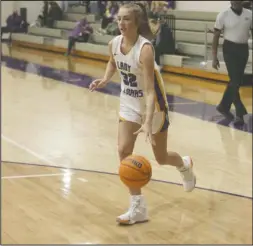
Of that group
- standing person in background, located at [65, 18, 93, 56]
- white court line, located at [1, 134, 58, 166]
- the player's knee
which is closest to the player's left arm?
the player's knee

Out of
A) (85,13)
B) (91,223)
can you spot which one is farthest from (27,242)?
(85,13)

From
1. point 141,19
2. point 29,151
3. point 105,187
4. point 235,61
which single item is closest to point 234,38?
point 235,61

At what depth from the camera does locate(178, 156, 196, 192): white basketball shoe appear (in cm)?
96

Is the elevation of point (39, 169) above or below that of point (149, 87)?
below

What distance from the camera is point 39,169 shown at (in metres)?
4.33

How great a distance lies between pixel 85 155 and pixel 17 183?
64cm

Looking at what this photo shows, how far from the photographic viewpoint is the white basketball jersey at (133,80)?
0.93 metres

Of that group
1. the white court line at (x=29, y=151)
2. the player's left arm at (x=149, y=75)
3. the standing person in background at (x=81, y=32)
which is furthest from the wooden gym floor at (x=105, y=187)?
the player's left arm at (x=149, y=75)

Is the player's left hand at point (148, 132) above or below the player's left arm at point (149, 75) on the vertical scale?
below

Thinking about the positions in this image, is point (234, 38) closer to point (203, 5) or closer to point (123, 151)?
point (203, 5)

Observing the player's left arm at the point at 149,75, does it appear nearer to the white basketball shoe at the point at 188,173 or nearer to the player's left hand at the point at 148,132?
the player's left hand at the point at 148,132

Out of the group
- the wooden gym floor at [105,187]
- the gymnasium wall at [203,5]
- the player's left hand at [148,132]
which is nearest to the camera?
the player's left hand at [148,132]

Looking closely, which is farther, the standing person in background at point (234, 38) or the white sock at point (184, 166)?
the white sock at point (184, 166)

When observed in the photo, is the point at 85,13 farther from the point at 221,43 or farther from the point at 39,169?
the point at 39,169
